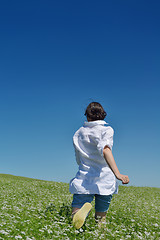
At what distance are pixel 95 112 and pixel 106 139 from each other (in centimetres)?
82

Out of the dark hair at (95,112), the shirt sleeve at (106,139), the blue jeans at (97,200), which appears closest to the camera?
the shirt sleeve at (106,139)

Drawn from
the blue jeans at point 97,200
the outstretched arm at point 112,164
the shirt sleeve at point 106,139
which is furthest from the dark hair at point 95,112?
the blue jeans at point 97,200

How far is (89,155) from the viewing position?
6555 mm

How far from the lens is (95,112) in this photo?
6812 millimetres

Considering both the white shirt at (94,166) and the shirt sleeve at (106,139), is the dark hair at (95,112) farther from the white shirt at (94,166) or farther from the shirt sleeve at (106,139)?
the shirt sleeve at (106,139)

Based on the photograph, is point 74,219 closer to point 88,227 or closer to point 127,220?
point 88,227

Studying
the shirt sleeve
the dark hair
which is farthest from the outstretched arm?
the dark hair

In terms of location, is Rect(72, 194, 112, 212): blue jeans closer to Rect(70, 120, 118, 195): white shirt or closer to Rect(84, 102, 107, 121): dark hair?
Rect(70, 120, 118, 195): white shirt

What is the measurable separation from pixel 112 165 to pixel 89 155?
2.29 ft

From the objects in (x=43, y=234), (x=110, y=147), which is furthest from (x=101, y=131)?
(x=43, y=234)

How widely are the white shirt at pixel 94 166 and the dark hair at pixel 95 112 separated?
186mm

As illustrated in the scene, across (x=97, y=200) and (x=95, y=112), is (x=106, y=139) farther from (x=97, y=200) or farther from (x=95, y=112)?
(x=97, y=200)

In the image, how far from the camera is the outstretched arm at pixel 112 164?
5.91 metres

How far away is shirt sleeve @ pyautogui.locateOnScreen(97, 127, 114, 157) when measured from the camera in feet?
20.4
